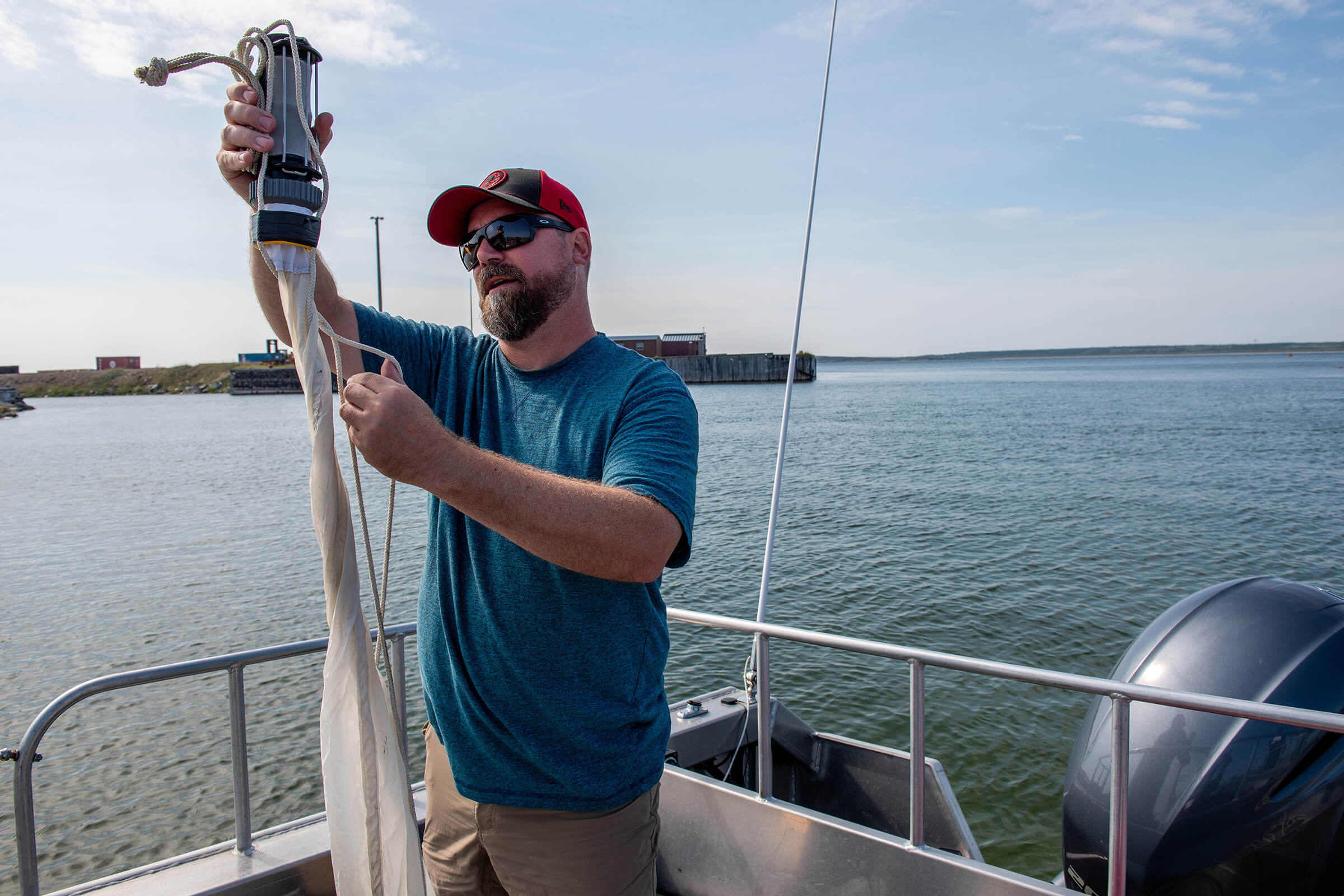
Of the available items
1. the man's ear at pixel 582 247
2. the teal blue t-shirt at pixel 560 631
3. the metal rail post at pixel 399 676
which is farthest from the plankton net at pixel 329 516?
the metal rail post at pixel 399 676

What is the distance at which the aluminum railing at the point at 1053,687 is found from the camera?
195 centimetres

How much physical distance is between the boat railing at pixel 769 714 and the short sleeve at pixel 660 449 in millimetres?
883

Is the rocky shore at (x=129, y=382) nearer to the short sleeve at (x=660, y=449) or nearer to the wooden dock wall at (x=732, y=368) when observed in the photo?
the wooden dock wall at (x=732, y=368)

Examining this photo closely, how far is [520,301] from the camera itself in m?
1.77

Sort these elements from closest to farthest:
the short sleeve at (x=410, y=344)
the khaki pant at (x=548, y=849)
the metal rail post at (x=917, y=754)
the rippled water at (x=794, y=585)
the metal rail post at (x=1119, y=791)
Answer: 1. the khaki pant at (x=548, y=849)
2. the short sleeve at (x=410, y=344)
3. the metal rail post at (x=1119, y=791)
4. the metal rail post at (x=917, y=754)
5. the rippled water at (x=794, y=585)

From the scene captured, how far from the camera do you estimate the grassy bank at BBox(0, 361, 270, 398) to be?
100312 mm

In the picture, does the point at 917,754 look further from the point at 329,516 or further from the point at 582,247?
the point at 329,516

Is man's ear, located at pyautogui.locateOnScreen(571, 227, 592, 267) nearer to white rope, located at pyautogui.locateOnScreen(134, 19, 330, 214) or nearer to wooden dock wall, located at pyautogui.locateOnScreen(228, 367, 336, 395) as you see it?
white rope, located at pyautogui.locateOnScreen(134, 19, 330, 214)

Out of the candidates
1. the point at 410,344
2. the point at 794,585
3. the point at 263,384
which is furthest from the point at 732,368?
the point at 410,344

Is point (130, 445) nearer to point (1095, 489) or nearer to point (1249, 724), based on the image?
point (1095, 489)

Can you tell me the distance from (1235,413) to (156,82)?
4991 centimetres

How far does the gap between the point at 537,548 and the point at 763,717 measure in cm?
191

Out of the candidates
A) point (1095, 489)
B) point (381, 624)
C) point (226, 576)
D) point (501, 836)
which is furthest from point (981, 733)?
point (1095, 489)

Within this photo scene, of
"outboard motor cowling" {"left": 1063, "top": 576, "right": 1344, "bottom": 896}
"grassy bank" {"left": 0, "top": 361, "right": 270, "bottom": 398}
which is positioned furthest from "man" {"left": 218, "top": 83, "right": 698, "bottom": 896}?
"grassy bank" {"left": 0, "top": 361, "right": 270, "bottom": 398}
